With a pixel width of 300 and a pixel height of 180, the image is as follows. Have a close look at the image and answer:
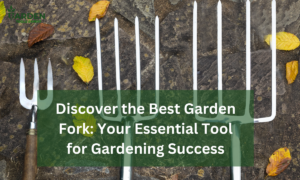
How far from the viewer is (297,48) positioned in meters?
1.07

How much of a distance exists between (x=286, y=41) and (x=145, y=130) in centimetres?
72

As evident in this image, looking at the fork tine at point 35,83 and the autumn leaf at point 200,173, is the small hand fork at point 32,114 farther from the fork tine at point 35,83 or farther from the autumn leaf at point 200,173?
the autumn leaf at point 200,173

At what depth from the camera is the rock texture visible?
3.40ft

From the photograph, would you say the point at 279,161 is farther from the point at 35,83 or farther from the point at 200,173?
the point at 35,83

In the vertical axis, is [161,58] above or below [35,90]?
above

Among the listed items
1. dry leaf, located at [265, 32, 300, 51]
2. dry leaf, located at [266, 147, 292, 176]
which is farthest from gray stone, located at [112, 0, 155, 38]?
dry leaf, located at [266, 147, 292, 176]

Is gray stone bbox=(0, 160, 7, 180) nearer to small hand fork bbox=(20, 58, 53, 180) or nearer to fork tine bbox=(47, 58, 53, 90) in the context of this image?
small hand fork bbox=(20, 58, 53, 180)

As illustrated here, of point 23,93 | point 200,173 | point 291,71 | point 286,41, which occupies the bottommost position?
point 200,173

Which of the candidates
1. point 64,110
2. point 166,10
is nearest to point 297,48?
point 166,10

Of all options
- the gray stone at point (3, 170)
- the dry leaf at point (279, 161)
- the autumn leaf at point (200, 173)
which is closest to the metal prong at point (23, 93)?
the gray stone at point (3, 170)

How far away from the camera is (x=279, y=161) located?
40.8 inches

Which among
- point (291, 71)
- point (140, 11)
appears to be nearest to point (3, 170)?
point (140, 11)

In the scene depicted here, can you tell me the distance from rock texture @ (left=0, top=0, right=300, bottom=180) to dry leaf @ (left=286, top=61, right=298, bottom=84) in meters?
0.02

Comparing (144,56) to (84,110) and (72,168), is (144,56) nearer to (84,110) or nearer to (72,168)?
(84,110)
